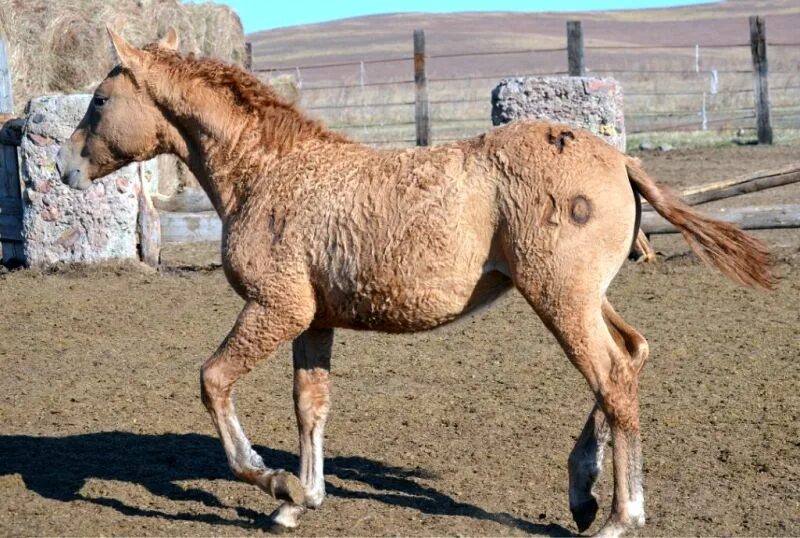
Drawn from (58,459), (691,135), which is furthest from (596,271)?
(691,135)

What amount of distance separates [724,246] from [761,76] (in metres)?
15.5

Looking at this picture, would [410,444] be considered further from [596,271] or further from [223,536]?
[596,271]

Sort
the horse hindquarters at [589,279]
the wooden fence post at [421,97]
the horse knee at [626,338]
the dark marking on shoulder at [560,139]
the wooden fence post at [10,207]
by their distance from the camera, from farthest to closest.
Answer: the wooden fence post at [421,97] → the wooden fence post at [10,207] → the horse knee at [626,338] → the dark marking on shoulder at [560,139] → the horse hindquarters at [589,279]

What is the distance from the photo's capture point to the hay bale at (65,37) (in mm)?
14836

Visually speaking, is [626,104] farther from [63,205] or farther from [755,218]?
[63,205]

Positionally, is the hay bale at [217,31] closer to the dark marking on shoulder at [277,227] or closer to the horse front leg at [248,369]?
the dark marking on shoulder at [277,227]

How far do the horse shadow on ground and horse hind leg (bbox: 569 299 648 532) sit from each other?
13cm

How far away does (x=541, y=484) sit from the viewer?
5199 millimetres

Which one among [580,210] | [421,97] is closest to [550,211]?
[580,210]

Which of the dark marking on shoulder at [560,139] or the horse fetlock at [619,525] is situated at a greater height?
the dark marking on shoulder at [560,139]

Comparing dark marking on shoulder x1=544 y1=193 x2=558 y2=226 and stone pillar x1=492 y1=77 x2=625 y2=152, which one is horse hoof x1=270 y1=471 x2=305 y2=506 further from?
stone pillar x1=492 y1=77 x2=625 y2=152

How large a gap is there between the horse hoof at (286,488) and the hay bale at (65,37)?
11.0 m

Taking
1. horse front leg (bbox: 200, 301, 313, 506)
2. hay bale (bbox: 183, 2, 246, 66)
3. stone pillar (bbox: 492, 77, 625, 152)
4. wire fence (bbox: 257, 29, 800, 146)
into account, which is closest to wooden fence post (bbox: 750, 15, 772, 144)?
wire fence (bbox: 257, 29, 800, 146)

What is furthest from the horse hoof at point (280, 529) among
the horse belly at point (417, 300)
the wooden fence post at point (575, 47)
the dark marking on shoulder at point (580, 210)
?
the wooden fence post at point (575, 47)
